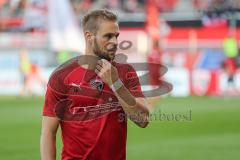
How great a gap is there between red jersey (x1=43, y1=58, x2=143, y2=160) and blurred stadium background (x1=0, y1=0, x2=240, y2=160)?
9.90m

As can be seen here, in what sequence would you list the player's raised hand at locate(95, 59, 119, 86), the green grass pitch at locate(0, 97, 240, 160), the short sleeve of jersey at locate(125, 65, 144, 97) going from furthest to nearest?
the green grass pitch at locate(0, 97, 240, 160)
the short sleeve of jersey at locate(125, 65, 144, 97)
the player's raised hand at locate(95, 59, 119, 86)

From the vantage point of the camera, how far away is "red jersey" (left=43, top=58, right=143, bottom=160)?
14.2ft

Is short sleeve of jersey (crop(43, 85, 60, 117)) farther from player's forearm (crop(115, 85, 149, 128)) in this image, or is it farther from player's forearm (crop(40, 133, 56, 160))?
player's forearm (crop(115, 85, 149, 128))

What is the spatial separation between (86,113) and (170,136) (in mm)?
10078

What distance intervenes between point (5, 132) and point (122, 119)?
37.2 ft

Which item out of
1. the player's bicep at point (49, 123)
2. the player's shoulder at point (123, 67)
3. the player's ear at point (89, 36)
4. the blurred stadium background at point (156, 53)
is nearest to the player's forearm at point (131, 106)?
the player's shoulder at point (123, 67)

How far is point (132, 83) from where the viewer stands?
4520 mm

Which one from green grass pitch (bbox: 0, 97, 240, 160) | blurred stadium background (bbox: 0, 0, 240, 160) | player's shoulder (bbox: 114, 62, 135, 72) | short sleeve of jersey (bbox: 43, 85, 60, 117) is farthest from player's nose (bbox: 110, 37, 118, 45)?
blurred stadium background (bbox: 0, 0, 240, 160)

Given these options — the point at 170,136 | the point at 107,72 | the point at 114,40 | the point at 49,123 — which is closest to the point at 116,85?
the point at 107,72

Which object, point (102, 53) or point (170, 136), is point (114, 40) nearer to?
point (102, 53)

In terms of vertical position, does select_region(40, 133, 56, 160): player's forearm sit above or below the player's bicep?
below

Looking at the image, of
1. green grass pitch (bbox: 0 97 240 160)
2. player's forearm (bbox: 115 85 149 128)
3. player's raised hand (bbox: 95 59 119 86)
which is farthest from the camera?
green grass pitch (bbox: 0 97 240 160)

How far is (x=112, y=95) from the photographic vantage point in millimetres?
4352

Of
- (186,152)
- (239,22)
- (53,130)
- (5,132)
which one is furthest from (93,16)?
(239,22)
